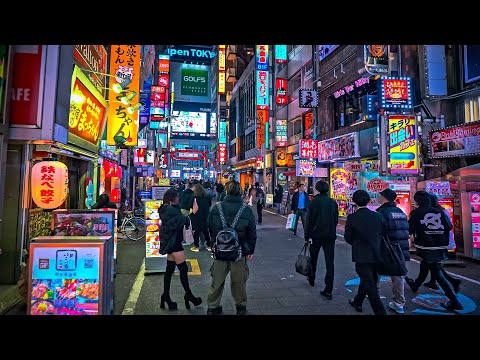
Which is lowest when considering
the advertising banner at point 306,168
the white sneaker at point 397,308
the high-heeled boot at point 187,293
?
the white sneaker at point 397,308

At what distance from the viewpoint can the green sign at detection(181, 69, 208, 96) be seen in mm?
58844

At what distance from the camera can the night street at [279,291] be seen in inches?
188

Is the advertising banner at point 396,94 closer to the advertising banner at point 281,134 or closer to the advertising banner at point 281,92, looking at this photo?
the advertising banner at point 281,134

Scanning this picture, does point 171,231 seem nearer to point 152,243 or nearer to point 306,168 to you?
point 152,243

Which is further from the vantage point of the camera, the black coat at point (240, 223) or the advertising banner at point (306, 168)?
the advertising banner at point (306, 168)

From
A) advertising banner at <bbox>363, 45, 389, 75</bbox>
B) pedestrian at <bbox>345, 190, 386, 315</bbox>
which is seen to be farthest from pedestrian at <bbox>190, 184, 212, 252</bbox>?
advertising banner at <bbox>363, 45, 389, 75</bbox>

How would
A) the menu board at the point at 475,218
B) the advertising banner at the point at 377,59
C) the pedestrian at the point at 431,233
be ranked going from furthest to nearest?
the advertising banner at the point at 377,59
the menu board at the point at 475,218
the pedestrian at the point at 431,233

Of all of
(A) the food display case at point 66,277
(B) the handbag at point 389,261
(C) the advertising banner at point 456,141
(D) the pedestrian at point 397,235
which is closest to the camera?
(A) the food display case at point 66,277

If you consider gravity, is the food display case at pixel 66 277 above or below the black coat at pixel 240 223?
below

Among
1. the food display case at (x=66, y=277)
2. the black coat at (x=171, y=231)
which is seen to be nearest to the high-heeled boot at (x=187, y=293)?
the black coat at (x=171, y=231)

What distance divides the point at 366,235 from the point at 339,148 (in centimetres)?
1401

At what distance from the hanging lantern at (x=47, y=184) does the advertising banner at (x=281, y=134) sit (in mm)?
21445

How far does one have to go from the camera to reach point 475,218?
8.08m

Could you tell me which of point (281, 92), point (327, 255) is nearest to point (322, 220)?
point (327, 255)
